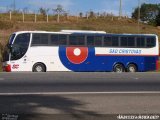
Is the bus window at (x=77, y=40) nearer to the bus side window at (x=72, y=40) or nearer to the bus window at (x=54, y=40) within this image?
the bus side window at (x=72, y=40)

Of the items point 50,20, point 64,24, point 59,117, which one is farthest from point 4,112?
point 50,20

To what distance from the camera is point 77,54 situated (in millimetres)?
32344

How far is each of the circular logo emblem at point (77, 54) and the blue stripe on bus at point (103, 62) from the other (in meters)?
0.19

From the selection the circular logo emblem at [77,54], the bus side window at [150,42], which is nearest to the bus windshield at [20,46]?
the circular logo emblem at [77,54]

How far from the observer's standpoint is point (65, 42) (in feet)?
106

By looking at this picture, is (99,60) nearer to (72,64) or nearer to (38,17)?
(72,64)

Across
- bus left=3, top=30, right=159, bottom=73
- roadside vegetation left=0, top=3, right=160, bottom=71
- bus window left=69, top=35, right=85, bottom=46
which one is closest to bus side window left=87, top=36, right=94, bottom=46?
bus left=3, top=30, right=159, bottom=73

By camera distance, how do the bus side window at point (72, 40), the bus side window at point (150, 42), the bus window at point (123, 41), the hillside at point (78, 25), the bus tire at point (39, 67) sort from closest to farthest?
the bus tire at point (39, 67)
the bus side window at point (72, 40)
the bus window at point (123, 41)
the bus side window at point (150, 42)
the hillside at point (78, 25)

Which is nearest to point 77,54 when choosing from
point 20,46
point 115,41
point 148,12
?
point 115,41

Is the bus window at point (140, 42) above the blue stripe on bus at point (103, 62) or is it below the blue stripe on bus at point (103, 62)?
above

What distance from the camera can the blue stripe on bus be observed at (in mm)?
32084

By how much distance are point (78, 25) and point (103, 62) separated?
37.1m

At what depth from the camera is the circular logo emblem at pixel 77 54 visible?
32.0 meters

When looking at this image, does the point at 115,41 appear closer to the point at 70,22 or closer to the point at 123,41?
the point at 123,41
